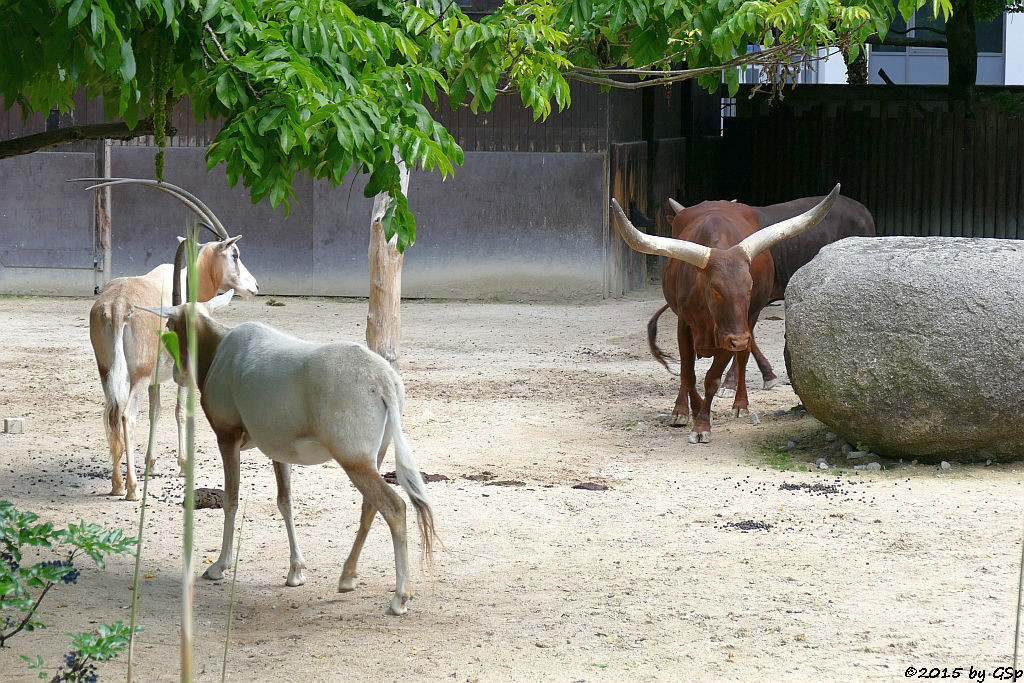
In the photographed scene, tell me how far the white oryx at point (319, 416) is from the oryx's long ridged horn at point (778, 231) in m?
3.59

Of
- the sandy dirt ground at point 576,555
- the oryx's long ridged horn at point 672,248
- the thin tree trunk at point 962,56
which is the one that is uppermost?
the thin tree trunk at point 962,56

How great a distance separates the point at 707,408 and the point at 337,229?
7628 mm

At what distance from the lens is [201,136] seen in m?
13.8

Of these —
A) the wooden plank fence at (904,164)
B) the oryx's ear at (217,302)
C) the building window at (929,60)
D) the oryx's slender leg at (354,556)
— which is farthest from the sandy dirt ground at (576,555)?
the building window at (929,60)

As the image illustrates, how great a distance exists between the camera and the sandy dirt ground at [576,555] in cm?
392

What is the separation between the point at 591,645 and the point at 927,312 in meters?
3.10

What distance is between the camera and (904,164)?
16.9m

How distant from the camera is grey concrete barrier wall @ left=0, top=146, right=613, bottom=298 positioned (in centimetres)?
1382

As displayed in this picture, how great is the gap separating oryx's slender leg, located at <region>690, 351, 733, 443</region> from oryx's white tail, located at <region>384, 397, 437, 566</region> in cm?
341

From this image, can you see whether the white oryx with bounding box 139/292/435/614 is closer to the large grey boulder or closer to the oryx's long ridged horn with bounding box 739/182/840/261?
the large grey boulder

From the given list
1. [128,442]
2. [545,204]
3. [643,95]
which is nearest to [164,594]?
[128,442]

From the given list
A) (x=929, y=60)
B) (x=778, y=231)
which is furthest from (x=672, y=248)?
(x=929, y=60)

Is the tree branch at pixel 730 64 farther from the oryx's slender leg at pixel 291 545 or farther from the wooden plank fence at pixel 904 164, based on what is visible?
the wooden plank fence at pixel 904 164

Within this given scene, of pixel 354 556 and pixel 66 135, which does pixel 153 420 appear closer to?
pixel 354 556
